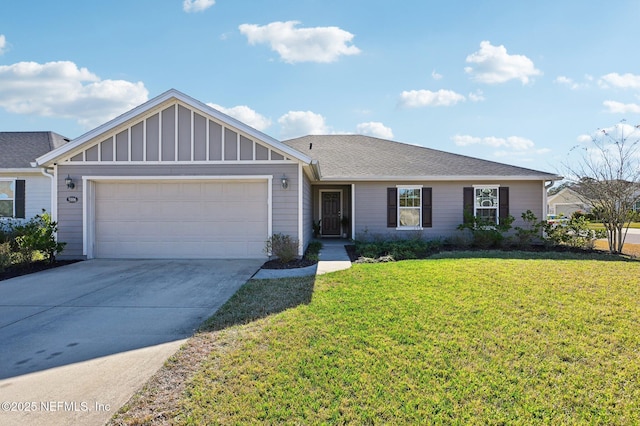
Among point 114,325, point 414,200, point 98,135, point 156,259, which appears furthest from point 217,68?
point 114,325

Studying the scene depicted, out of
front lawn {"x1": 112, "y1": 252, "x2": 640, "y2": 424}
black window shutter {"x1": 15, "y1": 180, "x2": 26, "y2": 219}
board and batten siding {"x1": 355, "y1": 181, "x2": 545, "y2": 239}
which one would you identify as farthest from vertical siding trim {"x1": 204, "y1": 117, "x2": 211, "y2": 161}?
black window shutter {"x1": 15, "y1": 180, "x2": 26, "y2": 219}

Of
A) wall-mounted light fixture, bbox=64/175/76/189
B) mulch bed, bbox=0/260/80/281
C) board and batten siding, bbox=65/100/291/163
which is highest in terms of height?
board and batten siding, bbox=65/100/291/163

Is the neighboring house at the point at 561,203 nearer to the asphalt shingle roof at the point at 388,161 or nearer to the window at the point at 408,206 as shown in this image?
the asphalt shingle roof at the point at 388,161

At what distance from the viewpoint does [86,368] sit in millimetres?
3139

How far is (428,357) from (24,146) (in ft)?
57.3

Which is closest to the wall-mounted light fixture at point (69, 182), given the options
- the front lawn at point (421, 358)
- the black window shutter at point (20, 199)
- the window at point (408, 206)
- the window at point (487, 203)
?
the black window shutter at point (20, 199)

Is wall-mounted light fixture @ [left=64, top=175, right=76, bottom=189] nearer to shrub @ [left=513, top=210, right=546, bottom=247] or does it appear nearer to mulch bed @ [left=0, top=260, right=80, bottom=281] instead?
mulch bed @ [left=0, top=260, right=80, bottom=281]

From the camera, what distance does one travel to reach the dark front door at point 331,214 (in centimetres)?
1514

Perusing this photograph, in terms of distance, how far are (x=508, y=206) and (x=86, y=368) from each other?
13.1m

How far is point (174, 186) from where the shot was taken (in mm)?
9344

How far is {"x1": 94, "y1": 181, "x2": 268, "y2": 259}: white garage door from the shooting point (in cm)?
927

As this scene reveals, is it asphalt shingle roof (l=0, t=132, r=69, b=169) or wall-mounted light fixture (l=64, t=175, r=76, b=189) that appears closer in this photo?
wall-mounted light fixture (l=64, t=175, r=76, b=189)

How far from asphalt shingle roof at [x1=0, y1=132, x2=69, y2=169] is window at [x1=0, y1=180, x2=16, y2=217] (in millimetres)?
688

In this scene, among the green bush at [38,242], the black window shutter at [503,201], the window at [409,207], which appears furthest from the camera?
the window at [409,207]
